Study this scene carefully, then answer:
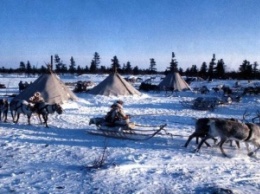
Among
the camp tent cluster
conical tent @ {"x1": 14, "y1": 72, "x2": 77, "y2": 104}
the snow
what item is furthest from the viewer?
the camp tent cluster

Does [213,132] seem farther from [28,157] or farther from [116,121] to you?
[28,157]

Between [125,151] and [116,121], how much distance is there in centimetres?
215

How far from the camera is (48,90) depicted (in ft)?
61.0

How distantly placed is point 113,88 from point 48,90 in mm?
6656

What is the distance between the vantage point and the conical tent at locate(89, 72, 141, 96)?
79.0ft

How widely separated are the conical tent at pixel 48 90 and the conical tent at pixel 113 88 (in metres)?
4.85

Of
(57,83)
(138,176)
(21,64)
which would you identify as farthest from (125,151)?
(21,64)

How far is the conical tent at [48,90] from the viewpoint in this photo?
60.1 ft

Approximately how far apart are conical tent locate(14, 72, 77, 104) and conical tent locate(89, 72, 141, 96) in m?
4.85

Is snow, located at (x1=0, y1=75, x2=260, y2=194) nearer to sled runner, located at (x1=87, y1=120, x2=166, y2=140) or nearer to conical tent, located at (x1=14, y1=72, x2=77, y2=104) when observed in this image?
sled runner, located at (x1=87, y1=120, x2=166, y2=140)

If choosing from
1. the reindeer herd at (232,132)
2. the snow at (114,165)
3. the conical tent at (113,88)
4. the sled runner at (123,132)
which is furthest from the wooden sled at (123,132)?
the conical tent at (113,88)

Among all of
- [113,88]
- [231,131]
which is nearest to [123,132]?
[231,131]

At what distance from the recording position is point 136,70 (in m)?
79.1

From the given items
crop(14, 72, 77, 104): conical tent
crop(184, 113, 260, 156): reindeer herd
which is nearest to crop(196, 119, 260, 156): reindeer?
crop(184, 113, 260, 156): reindeer herd
